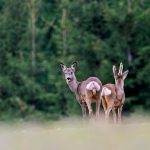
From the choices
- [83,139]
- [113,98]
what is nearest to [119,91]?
[113,98]

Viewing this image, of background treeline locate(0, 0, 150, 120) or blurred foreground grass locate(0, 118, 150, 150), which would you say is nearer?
blurred foreground grass locate(0, 118, 150, 150)

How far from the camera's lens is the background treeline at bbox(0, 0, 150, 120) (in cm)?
4288

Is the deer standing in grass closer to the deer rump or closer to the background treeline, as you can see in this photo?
the deer rump

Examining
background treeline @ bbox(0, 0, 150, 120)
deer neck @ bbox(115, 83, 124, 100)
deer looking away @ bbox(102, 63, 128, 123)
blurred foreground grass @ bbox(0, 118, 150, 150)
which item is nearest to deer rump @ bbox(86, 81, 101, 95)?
deer looking away @ bbox(102, 63, 128, 123)

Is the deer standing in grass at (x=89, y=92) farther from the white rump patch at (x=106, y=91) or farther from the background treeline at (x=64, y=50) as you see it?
the background treeline at (x=64, y=50)

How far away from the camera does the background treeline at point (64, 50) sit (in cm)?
4288

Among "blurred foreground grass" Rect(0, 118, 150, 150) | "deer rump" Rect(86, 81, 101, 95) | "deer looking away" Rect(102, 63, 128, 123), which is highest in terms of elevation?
"deer rump" Rect(86, 81, 101, 95)

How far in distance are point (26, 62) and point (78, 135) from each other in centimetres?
3479

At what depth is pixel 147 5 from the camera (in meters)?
46.9

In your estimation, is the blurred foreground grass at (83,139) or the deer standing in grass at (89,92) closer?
the blurred foreground grass at (83,139)

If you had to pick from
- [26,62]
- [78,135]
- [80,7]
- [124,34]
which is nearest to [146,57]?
[124,34]

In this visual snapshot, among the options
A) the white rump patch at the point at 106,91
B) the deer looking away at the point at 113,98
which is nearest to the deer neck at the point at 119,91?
the deer looking away at the point at 113,98

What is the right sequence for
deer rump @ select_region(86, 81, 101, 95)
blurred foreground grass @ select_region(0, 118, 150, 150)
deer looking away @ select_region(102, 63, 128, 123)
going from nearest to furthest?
blurred foreground grass @ select_region(0, 118, 150, 150) < deer looking away @ select_region(102, 63, 128, 123) < deer rump @ select_region(86, 81, 101, 95)

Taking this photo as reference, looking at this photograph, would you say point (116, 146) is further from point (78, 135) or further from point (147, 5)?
point (147, 5)
